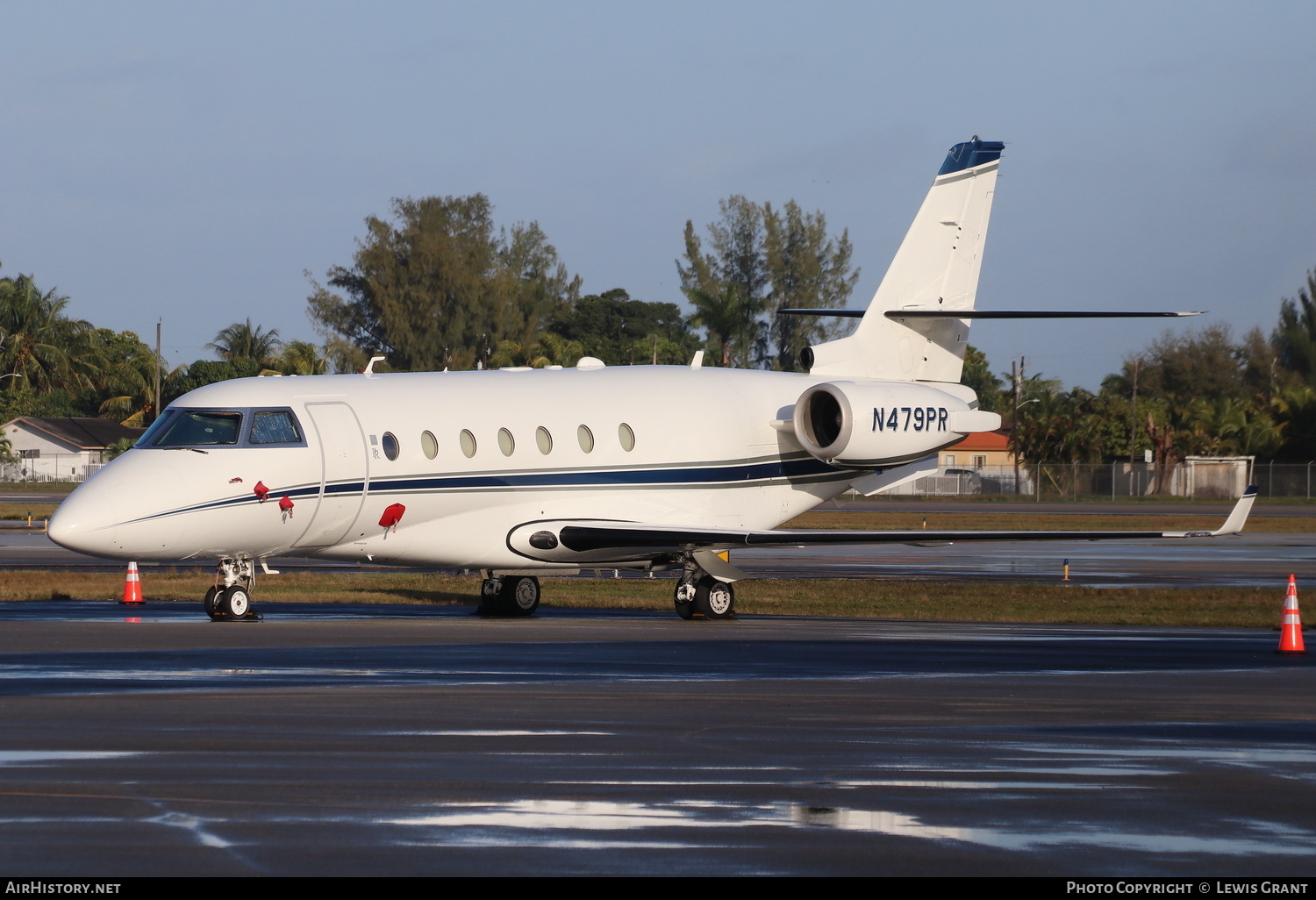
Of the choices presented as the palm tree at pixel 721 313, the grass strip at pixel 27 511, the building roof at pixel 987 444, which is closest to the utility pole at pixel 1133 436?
the building roof at pixel 987 444

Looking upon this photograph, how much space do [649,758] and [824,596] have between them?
16.3 m

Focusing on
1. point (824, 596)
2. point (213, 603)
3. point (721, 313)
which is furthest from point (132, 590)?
point (721, 313)

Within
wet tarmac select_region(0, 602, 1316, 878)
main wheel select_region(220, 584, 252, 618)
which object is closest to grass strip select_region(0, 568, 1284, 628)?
main wheel select_region(220, 584, 252, 618)

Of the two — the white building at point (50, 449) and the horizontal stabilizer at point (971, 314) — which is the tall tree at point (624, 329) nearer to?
the white building at point (50, 449)

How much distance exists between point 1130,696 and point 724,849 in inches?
251

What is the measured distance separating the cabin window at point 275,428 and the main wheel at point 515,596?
394 cm

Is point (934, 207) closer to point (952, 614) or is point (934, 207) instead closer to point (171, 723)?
point (952, 614)

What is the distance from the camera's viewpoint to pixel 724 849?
281 inches

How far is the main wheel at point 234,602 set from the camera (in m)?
19.1

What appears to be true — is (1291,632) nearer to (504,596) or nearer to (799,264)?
(504,596)

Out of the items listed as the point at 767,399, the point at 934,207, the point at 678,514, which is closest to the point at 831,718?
the point at 678,514

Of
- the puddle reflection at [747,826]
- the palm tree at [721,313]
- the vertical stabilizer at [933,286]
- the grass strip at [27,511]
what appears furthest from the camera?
the palm tree at [721,313]

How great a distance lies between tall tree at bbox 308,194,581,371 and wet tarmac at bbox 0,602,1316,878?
81.1 meters

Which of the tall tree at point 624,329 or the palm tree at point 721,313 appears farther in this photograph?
the tall tree at point 624,329
